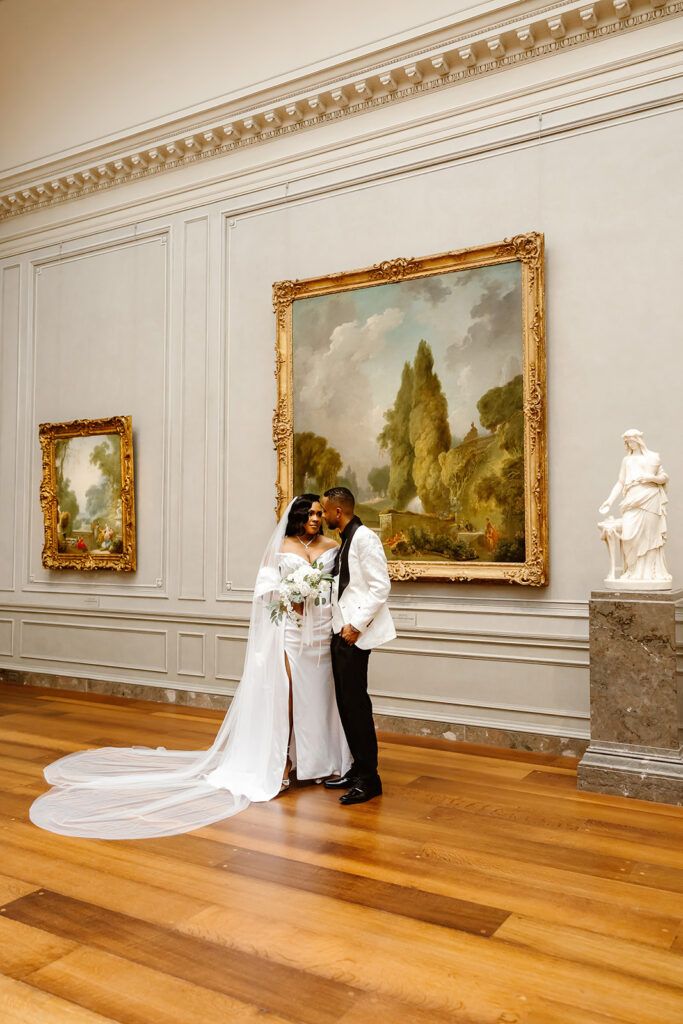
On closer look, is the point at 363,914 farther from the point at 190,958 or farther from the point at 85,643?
the point at 85,643

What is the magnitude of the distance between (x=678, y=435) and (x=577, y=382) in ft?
3.20

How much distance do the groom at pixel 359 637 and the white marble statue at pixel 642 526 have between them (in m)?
1.78

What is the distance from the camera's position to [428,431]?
25.6 feet

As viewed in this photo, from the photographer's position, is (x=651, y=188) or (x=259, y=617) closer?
(x=259, y=617)

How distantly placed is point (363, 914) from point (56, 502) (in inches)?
A: 310

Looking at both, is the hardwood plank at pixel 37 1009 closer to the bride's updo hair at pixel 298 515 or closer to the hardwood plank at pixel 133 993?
the hardwood plank at pixel 133 993

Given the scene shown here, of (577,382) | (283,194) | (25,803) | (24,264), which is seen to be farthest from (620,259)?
(24,264)

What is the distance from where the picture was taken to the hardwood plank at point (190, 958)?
3119 millimetres

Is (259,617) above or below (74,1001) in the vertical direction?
→ above

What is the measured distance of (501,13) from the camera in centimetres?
740

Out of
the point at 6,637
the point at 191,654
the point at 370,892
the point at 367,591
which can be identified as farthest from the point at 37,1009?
the point at 6,637

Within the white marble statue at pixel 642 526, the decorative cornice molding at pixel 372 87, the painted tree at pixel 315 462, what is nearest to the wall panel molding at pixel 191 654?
the painted tree at pixel 315 462

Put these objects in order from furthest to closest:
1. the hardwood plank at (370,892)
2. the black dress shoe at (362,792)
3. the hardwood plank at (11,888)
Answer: the black dress shoe at (362,792) < the hardwood plank at (11,888) < the hardwood plank at (370,892)

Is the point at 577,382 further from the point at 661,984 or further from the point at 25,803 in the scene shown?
the point at 25,803
